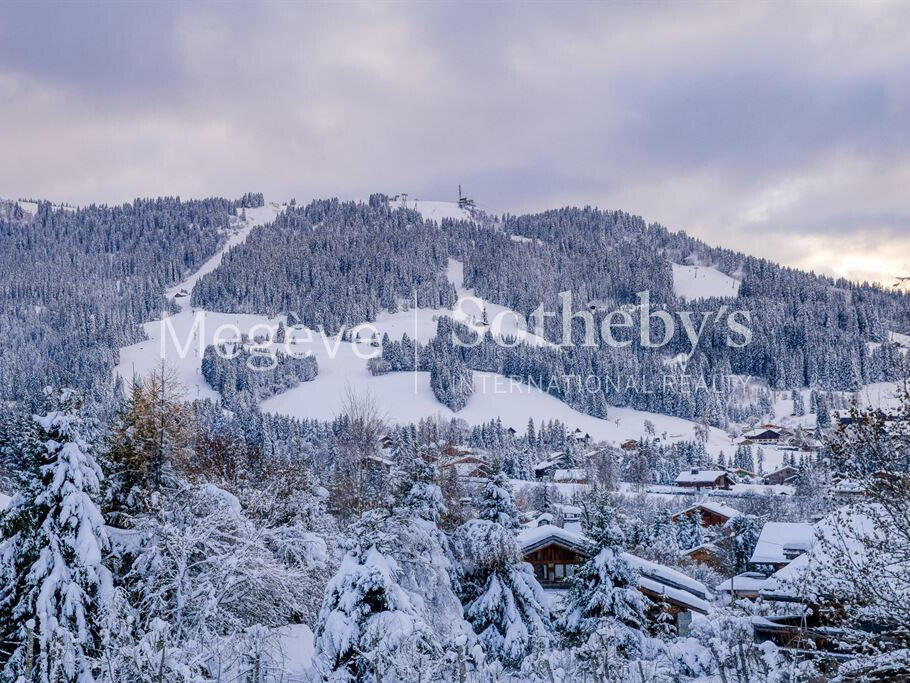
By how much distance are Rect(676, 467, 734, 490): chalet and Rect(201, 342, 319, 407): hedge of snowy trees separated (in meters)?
80.0

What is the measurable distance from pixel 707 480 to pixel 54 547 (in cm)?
9366

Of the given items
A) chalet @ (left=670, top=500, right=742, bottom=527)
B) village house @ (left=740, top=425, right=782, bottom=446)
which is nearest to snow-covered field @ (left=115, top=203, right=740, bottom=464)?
village house @ (left=740, top=425, right=782, bottom=446)

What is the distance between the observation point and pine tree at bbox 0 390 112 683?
13.5m

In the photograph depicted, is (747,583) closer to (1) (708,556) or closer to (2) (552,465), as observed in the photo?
(1) (708,556)

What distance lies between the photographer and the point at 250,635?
11.6 meters

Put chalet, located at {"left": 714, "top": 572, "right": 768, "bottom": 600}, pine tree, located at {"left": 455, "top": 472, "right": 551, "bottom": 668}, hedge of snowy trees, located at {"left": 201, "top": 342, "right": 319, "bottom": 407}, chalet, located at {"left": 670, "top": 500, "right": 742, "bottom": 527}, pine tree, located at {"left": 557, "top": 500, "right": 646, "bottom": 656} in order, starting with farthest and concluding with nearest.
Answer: hedge of snowy trees, located at {"left": 201, "top": 342, "right": 319, "bottom": 407} → chalet, located at {"left": 670, "top": 500, "right": 742, "bottom": 527} → chalet, located at {"left": 714, "top": 572, "right": 768, "bottom": 600} → pine tree, located at {"left": 455, "top": 472, "right": 551, "bottom": 668} → pine tree, located at {"left": 557, "top": 500, "right": 646, "bottom": 656}

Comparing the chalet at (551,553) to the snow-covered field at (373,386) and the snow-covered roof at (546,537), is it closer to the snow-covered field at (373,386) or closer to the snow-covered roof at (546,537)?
the snow-covered roof at (546,537)

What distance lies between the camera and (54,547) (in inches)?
543

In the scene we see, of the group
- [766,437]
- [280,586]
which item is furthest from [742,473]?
[280,586]

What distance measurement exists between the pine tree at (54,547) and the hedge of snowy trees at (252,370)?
129m

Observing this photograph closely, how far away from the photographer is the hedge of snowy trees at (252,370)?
477ft

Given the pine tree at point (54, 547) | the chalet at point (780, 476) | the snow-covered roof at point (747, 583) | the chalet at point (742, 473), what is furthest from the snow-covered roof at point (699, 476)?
the pine tree at point (54, 547)

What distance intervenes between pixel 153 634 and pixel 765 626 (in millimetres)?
20508

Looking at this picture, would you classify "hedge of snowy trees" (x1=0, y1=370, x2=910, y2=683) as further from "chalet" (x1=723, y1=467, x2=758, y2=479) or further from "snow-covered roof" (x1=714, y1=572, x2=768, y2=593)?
"chalet" (x1=723, y1=467, x2=758, y2=479)
